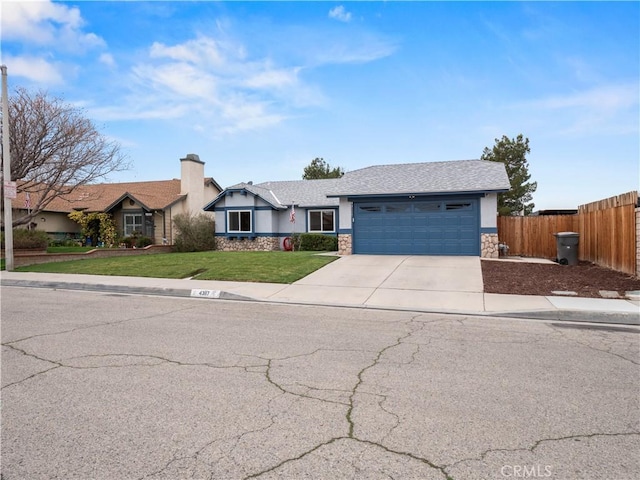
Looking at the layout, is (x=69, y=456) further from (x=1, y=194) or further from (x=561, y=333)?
(x=1, y=194)

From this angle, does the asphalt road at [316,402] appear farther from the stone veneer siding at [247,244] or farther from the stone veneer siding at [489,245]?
the stone veneer siding at [247,244]

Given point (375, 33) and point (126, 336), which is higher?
point (375, 33)

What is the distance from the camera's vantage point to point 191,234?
26.7 m

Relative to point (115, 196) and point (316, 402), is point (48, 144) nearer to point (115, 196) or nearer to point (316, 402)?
point (115, 196)

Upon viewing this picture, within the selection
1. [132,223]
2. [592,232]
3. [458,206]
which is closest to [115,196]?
[132,223]

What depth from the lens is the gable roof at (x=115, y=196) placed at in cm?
2884

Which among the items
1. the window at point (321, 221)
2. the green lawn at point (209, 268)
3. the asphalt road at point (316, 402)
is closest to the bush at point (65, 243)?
the green lawn at point (209, 268)

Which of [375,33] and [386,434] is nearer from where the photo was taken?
[386,434]

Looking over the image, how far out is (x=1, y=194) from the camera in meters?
19.9

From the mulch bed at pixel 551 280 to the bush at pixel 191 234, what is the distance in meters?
17.6

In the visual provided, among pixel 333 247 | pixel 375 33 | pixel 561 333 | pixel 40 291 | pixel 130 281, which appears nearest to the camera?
pixel 561 333

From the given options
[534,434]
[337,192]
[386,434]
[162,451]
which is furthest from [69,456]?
[337,192]

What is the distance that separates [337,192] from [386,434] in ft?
60.2

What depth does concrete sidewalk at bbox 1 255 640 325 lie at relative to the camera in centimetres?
930
